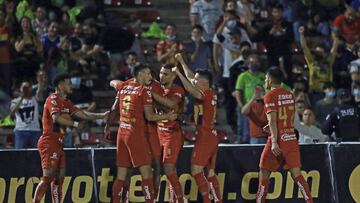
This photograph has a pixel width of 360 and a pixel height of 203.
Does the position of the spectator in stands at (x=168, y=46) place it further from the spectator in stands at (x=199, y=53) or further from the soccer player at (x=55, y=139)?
the soccer player at (x=55, y=139)

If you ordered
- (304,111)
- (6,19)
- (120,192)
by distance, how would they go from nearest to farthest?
(120,192) < (304,111) < (6,19)

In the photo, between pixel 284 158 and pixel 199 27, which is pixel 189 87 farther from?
pixel 199 27

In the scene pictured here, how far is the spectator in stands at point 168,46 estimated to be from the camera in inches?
1114

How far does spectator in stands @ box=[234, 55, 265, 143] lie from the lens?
26922mm

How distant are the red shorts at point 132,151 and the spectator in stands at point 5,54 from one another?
6320mm

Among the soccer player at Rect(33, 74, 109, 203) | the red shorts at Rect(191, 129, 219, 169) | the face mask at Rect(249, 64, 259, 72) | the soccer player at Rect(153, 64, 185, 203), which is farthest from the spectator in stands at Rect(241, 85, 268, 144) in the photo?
the soccer player at Rect(33, 74, 109, 203)

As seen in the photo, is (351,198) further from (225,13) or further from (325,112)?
(225,13)

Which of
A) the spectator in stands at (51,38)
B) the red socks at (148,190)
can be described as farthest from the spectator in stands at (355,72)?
the red socks at (148,190)

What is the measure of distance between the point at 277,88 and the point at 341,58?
304 inches

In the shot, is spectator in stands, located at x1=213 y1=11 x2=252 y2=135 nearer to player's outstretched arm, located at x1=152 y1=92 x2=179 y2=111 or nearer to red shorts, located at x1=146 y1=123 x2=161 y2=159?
player's outstretched arm, located at x1=152 y1=92 x2=179 y2=111

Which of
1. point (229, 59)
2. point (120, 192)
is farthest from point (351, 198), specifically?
point (229, 59)

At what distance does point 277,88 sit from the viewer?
878 inches

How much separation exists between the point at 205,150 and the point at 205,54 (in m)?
6.58

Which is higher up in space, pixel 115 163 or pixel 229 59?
pixel 229 59
